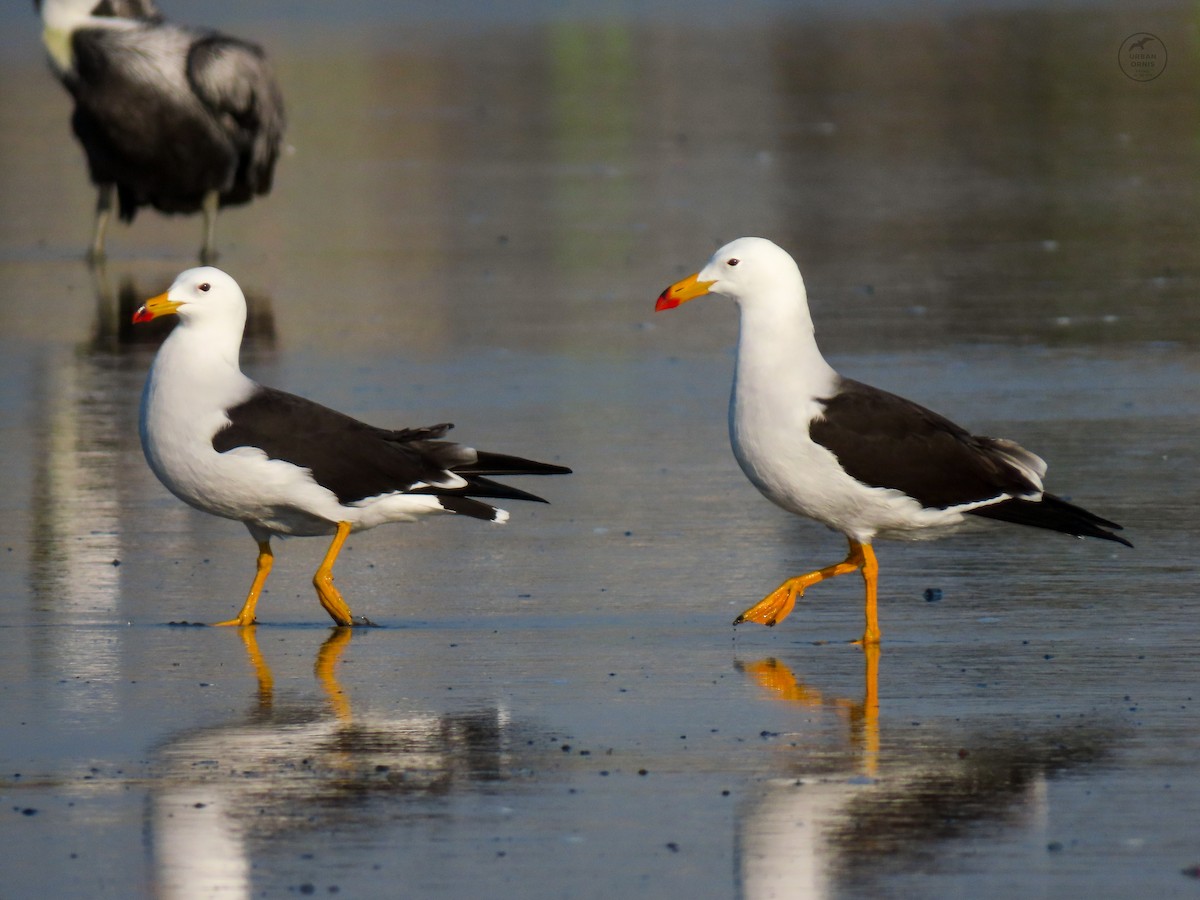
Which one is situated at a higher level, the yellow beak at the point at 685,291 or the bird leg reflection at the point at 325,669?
the yellow beak at the point at 685,291

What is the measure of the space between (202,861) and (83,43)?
13.8 m

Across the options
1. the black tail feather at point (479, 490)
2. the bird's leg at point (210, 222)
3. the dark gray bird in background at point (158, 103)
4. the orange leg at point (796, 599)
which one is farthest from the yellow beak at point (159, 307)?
the bird's leg at point (210, 222)

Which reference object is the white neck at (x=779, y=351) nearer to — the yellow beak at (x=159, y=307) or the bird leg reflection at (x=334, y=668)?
the bird leg reflection at (x=334, y=668)

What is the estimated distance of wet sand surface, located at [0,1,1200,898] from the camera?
5.46 meters

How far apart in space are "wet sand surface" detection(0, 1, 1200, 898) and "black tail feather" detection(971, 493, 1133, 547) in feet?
0.95

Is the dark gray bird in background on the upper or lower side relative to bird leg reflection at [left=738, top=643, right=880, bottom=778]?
upper

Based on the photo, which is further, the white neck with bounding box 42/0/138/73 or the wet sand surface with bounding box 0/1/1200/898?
the white neck with bounding box 42/0/138/73

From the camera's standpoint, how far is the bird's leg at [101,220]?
18094mm

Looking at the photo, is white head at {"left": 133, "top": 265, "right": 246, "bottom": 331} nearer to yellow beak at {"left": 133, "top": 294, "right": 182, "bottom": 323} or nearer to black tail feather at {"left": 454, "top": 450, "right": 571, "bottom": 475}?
yellow beak at {"left": 133, "top": 294, "right": 182, "bottom": 323}

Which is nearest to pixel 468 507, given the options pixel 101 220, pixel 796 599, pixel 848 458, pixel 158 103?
pixel 796 599

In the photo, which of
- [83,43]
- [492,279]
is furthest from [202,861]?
[83,43]

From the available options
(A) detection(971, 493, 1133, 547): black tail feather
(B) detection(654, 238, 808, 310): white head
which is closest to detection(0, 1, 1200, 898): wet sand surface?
(A) detection(971, 493, 1133, 547): black tail feather

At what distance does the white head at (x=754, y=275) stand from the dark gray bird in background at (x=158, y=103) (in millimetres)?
10526

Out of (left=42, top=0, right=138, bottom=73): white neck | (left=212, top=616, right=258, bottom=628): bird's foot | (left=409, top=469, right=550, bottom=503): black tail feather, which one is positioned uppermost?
(left=42, top=0, right=138, bottom=73): white neck
